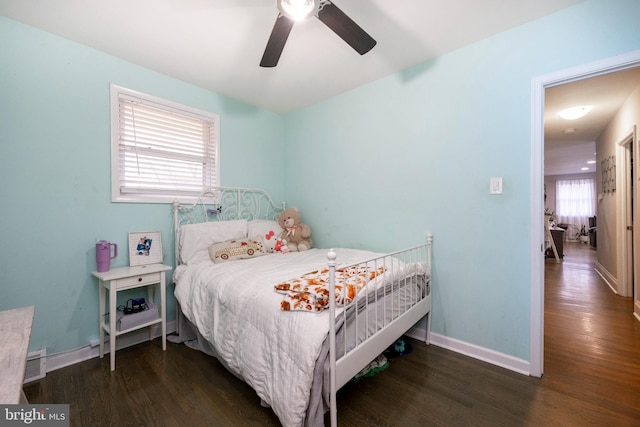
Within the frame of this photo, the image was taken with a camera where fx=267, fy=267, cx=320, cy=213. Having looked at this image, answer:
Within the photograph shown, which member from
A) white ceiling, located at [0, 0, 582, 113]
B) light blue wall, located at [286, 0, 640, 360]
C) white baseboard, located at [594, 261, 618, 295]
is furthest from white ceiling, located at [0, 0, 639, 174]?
white baseboard, located at [594, 261, 618, 295]

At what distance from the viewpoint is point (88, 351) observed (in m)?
2.06

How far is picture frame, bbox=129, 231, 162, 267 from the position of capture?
88.7 inches

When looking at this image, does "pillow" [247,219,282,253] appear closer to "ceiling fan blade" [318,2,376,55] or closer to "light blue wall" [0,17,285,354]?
"light blue wall" [0,17,285,354]

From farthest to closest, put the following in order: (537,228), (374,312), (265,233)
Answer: (265,233) < (537,228) < (374,312)

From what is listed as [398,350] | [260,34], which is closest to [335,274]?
[398,350]

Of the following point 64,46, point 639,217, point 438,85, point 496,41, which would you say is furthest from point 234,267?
point 639,217

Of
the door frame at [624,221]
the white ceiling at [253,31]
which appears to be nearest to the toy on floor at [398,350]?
the white ceiling at [253,31]

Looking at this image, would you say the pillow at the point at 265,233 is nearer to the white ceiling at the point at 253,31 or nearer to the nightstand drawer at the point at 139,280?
the nightstand drawer at the point at 139,280

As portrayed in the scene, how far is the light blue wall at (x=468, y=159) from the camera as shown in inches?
69.4

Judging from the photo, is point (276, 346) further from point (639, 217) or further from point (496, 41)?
point (639, 217)

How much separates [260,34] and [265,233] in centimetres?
182

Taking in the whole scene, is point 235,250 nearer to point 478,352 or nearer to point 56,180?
point 56,180

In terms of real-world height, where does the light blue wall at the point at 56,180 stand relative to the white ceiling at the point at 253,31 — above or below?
below

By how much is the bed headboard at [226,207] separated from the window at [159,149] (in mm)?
99
